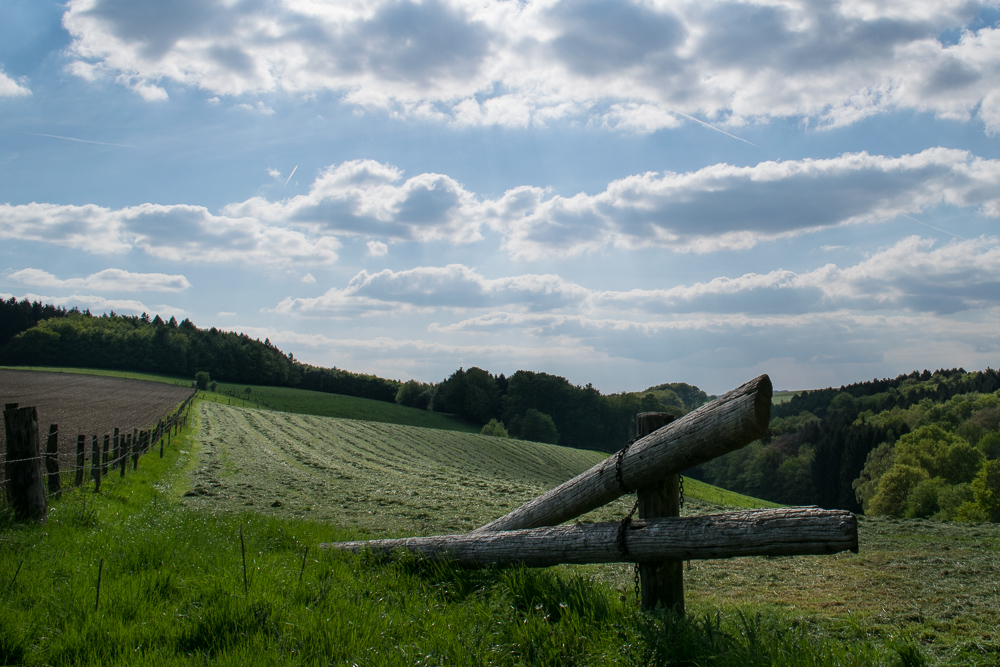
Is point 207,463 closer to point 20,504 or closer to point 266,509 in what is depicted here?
point 266,509

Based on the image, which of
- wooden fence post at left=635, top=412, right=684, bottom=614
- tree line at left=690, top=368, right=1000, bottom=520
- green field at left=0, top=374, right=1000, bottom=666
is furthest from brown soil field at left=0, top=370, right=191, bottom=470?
tree line at left=690, top=368, right=1000, bottom=520

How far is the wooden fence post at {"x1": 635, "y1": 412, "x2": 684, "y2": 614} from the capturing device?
4675mm

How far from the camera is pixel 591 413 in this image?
111m

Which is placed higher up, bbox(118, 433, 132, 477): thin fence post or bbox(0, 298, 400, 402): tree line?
bbox(0, 298, 400, 402): tree line

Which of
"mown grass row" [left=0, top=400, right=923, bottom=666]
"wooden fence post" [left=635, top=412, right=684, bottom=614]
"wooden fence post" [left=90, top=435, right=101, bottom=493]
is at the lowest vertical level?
"wooden fence post" [left=90, top=435, right=101, bottom=493]

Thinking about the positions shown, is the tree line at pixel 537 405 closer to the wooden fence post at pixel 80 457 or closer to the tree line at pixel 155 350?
the tree line at pixel 155 350

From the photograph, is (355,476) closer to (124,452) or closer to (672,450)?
(124,452)

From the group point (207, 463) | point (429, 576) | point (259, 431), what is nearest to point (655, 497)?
point (429, 576)

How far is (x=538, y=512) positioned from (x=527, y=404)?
10006cm

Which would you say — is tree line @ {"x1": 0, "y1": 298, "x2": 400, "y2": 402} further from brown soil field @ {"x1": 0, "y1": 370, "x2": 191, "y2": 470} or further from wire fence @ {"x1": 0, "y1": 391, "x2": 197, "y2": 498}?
wire fence @ {"x1": 0, "y1": 391, "x2": 197, "y2": 498}

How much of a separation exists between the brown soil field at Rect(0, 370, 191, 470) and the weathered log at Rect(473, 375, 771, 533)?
17987 millimetres

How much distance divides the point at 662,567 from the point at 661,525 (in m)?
0.42

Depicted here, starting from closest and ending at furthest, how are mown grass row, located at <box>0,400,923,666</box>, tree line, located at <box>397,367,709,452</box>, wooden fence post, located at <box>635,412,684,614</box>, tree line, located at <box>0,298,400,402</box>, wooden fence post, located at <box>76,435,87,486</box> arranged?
mown grass row, located at <box>0,400,923,666</box> < wooden fence post, located at <box>635,412,684,614</box> < wooden fence post, located at <box>76,435,87,486</box> < tree line, located at <box>0,298,400,402</box> < tree line, located at <box>397,367,709,452</box>

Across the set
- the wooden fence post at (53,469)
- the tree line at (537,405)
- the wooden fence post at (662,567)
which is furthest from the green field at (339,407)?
the wooden fence post at (662,567)
